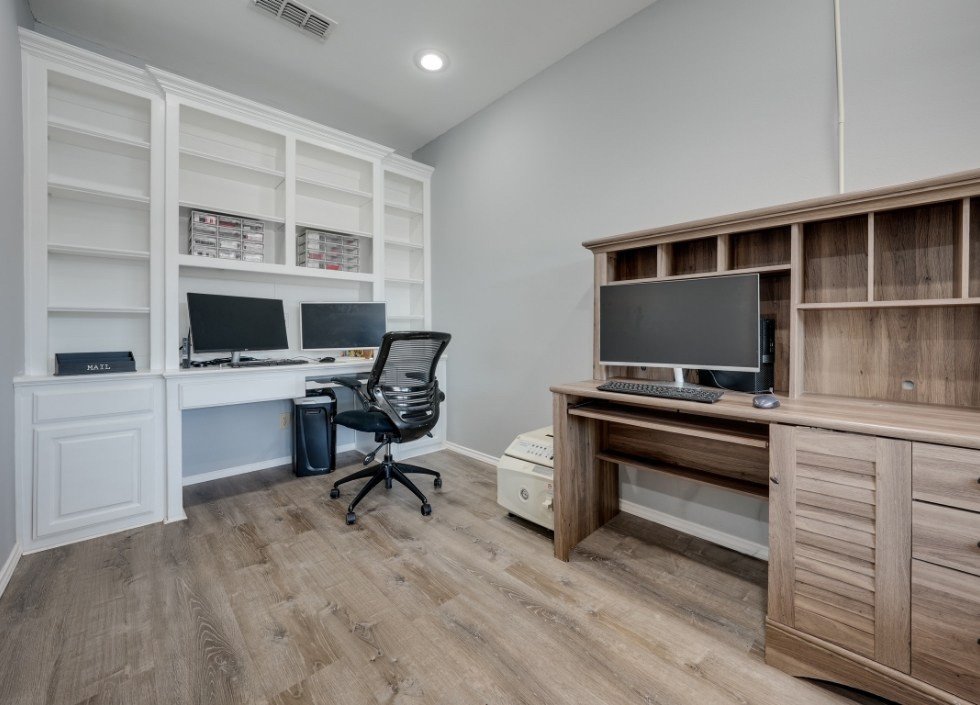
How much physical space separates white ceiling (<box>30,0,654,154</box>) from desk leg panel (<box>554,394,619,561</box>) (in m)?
2.26

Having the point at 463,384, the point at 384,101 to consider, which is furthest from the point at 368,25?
the point at 463,384

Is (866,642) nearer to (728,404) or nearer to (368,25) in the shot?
(728,404)

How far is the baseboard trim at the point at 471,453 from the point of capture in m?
3.40

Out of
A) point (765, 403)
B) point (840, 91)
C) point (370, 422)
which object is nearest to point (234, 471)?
point (370, 422)

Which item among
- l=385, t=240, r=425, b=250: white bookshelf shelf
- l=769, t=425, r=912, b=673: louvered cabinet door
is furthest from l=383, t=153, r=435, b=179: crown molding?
l=769, t=425, r=912, b=673: louvered cabinet door

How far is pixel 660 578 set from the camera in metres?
1.87

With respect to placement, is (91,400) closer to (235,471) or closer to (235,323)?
(235,323)

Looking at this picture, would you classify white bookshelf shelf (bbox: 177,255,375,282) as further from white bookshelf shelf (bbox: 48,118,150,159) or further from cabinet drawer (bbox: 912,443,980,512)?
cabinet drawer (bbox: 912,443,980,512)

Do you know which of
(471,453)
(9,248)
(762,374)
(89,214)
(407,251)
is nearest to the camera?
(762,374)

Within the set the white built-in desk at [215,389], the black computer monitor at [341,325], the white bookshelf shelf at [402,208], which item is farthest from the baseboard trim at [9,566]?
the white bookshelf shelf at [402,208]

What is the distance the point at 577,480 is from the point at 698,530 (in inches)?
29.1

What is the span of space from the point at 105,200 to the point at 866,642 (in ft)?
13.9

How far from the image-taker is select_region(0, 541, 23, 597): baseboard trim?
1771mm

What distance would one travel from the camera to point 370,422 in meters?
2.53
